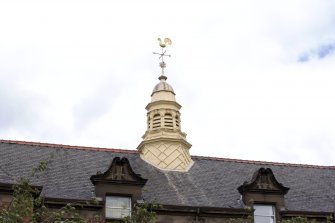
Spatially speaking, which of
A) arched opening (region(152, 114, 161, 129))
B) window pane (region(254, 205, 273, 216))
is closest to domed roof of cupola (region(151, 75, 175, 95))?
arched opening (region(152, 114, 161, 129))

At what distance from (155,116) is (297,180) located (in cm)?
728

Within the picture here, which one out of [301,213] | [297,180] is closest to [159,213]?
[301,213]

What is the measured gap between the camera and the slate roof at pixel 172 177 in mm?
26234

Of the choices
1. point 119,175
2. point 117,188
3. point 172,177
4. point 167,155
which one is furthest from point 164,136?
point 117,188

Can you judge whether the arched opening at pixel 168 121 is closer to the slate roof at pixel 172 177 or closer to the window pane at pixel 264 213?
the slate roof at pixel 172 177

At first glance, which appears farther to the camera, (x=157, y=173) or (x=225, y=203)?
(x=157, y=173)

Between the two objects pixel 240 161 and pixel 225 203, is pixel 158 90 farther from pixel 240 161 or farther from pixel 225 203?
pixel 225 203

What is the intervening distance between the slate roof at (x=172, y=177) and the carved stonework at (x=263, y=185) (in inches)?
28.5

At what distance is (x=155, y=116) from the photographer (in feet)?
105

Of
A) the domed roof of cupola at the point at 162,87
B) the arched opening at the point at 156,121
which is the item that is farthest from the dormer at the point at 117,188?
the domed roof of cupola at the point at 162,87

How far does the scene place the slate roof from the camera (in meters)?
26.2

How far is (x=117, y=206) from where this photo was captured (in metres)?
25.6

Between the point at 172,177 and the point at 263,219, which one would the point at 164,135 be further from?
the point at 263,219

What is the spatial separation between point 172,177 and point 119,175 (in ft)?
11.9
